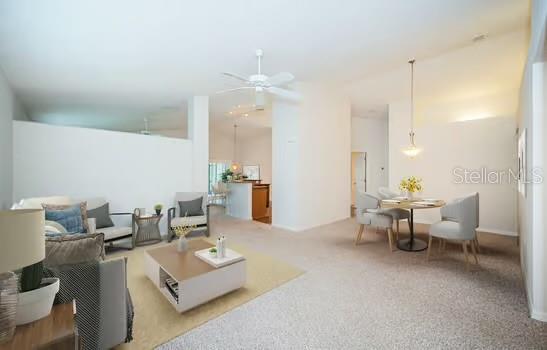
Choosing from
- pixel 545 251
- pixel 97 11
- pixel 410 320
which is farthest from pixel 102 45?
pixel 545 251

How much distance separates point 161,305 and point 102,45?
3.47m

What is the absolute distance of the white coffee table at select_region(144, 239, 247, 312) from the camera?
7.41 ft

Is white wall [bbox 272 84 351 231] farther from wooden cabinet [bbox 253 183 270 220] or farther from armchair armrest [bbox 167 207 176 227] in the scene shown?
armchair armrest [bbox 167 207 176 227]

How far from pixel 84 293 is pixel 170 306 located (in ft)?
3.27

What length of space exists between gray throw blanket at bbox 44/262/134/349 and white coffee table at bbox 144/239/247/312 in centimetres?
69

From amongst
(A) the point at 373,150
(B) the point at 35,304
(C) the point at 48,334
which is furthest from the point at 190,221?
(A) the point at 373,150

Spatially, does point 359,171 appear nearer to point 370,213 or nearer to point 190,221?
point 370,213

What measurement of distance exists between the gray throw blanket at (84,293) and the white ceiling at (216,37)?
2627mm

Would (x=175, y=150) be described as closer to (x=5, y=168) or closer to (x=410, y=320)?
(x=5, y=168)

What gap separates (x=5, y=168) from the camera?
3.62 m

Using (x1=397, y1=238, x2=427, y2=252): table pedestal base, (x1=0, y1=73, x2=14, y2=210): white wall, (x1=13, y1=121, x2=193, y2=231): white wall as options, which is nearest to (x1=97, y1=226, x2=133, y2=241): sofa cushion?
(x1=13, y1=121, x2=193, y2=231): white wall

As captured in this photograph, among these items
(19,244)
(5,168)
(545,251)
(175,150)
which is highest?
(175,150)

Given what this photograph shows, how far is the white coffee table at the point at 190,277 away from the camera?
7.41ft

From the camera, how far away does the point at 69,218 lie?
331 centimetres
